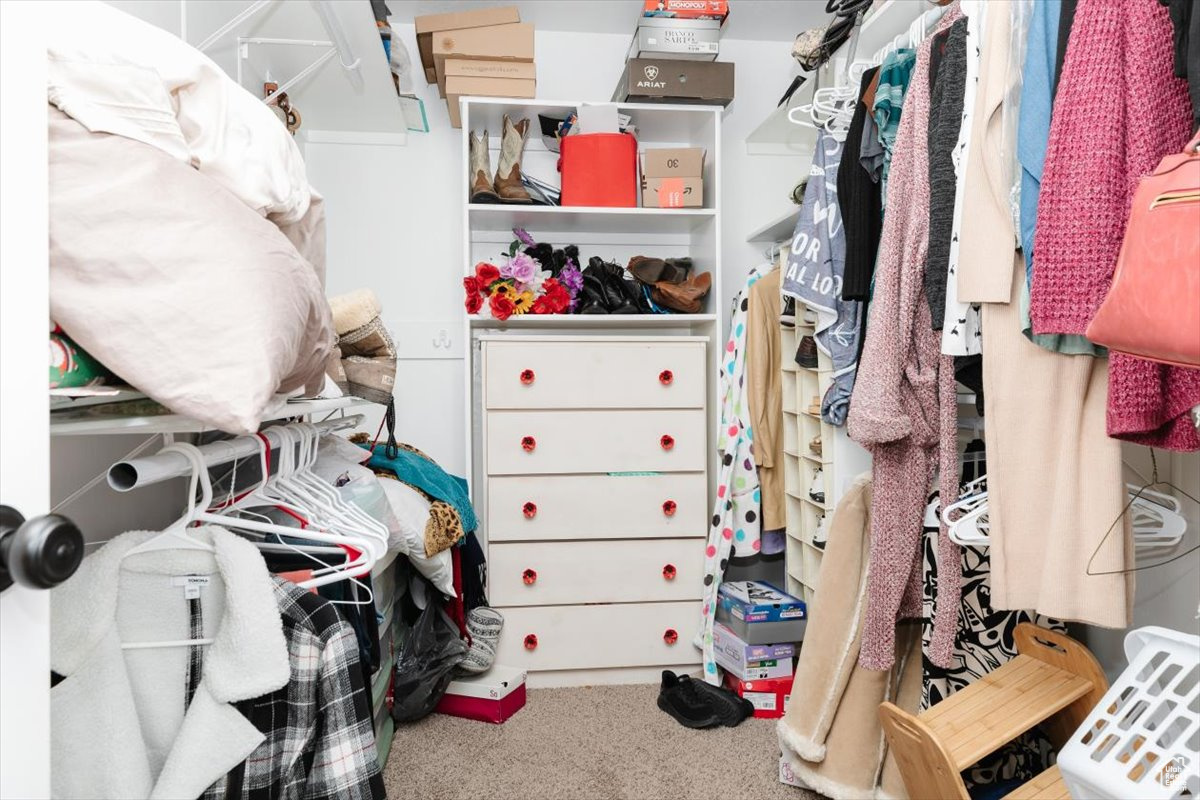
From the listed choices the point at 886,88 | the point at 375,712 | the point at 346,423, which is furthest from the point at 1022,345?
the point at 375,712

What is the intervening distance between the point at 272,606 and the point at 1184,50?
1.29 metres

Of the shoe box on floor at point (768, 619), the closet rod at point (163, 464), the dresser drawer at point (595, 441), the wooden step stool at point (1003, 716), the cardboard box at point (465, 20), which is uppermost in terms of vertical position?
the cardboard box at point (465, 20)

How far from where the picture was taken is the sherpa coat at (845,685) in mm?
1855

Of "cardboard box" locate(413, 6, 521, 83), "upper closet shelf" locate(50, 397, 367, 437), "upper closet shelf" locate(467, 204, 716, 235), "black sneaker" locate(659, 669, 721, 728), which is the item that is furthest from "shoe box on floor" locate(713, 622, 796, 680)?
"cardboard box" locate(413, 6, 521, 83)

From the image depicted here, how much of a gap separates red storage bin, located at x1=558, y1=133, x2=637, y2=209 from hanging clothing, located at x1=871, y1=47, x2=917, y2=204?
1.31 metres

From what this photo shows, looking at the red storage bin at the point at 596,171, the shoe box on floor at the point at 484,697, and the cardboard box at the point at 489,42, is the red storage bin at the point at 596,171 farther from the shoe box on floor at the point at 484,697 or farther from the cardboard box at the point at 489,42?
the shoe box on floor at the point at 484,697

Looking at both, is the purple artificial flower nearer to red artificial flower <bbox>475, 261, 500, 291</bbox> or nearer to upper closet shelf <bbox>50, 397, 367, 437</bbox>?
red artificial flower <bbox>475, 261, 500, 291</bbox>

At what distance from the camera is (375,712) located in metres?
2.04

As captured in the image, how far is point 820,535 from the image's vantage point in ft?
7.65

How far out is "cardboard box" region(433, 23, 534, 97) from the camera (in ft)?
8.96

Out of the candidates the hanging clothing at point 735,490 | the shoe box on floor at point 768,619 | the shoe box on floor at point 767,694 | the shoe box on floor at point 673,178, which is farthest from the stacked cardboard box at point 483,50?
the shoe box on floor at point 767,694

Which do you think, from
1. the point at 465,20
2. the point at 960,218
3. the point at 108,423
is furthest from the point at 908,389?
the point at 465,20

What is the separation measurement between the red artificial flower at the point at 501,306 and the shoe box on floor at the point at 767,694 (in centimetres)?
141

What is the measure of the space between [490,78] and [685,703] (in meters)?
2.16
